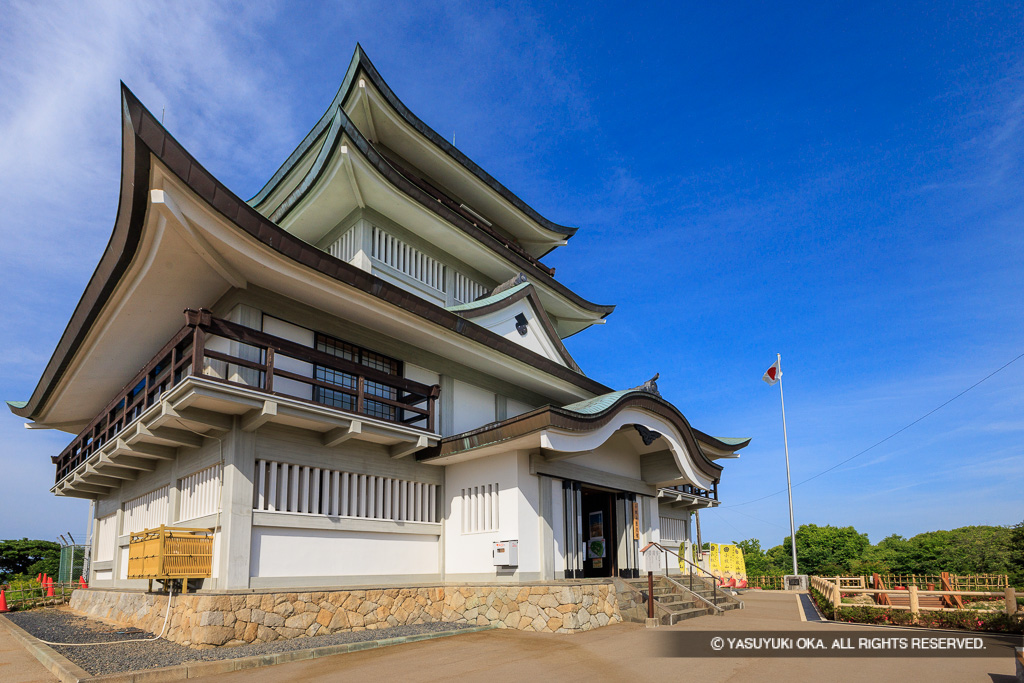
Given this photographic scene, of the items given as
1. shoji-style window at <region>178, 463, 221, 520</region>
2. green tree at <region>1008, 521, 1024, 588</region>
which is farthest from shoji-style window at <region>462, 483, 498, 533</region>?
green tree at <region>1008, 521, 1024, 588</region>

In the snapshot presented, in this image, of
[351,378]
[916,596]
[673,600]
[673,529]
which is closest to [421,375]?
[351,378]

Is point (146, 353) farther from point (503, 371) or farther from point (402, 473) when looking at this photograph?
point (503, 371)

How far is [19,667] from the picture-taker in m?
8.86

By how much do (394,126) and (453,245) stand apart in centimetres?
367

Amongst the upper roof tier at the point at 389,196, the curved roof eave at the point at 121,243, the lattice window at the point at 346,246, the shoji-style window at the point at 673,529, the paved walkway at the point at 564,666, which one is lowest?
the paved walkway at the point at 564,666

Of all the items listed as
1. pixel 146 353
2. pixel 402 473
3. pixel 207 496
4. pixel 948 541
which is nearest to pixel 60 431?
pixel 146 353

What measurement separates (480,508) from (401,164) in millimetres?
10701

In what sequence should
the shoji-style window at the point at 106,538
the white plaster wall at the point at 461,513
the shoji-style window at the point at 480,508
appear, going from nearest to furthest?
the white plaster wall at the point at 461,513
the shoji-style window at the point at 480,508
the shoji-style window at the point at 106,538

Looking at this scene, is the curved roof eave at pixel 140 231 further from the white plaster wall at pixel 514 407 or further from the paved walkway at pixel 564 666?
the paved walkway at pixel 564 666

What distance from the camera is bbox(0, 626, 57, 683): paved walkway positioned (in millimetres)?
7902

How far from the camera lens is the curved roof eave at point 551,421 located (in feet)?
40.5

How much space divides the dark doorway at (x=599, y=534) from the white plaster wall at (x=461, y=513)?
384cm

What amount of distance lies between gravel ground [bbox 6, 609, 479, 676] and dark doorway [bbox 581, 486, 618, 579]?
5.77 meters

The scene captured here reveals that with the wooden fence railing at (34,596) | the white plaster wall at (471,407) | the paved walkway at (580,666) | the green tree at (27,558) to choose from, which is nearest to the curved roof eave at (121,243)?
the paved walkway at (580,666)
